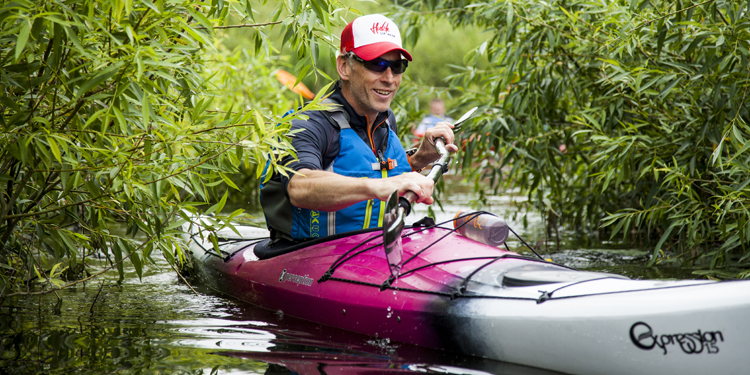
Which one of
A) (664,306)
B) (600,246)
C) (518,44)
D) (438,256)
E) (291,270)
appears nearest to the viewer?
(664,306)

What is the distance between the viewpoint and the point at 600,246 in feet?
19.6

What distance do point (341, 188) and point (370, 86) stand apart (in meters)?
0.71

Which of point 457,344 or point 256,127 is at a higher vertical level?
point 256,127

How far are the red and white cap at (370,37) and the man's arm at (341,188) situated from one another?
2.38 ft

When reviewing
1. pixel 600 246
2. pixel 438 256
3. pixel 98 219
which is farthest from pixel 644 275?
pixel 98 219

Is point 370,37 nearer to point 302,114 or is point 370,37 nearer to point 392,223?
point 302,114

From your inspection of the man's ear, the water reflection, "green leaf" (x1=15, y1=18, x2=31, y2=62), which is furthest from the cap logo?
"green leaf" (x1=15, y1=18, x2=31, y2=62)

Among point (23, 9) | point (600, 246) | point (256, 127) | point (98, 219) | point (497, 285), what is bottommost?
point (600, 246)

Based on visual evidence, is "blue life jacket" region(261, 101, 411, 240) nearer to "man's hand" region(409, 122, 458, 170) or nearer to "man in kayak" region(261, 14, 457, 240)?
"man in kayak" region(261, 14, 457, 240)

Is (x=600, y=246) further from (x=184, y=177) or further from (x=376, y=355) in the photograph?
(x=184, y=177)

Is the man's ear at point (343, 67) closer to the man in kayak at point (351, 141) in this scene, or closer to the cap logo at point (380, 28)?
the man in kayak at point (351, 141)

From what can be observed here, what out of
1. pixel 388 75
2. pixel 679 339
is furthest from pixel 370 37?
pixel 679 339

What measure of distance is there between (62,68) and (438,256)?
1753 mm

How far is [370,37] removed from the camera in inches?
134
